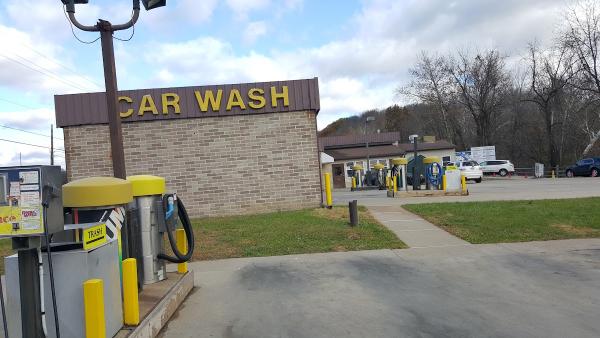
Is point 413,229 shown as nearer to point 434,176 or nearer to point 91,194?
point 91,194

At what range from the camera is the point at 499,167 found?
4878cm

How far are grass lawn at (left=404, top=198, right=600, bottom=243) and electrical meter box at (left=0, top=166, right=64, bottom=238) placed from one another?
847 centimetres

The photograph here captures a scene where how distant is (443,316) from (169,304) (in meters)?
3.05

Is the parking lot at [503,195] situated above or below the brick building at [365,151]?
below

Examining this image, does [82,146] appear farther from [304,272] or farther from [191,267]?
[304,272]

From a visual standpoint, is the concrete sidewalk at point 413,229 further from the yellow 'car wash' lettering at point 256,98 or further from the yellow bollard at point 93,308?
the yellow bollard at point 93,308

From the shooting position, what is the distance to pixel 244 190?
1535 cm

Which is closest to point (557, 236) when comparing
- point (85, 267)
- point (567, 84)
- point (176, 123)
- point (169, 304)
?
point (169, 304)

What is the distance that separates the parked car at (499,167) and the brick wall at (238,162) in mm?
37972

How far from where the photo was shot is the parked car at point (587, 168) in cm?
3722

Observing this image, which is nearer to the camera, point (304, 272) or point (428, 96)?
point (304, 272)

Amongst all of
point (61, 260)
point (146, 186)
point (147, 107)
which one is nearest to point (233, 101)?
point (147, 107)

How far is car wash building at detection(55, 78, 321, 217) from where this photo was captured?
49.6 feet

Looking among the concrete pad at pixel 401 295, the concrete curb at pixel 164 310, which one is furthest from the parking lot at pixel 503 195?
the concrete curb at pixel 164 310
